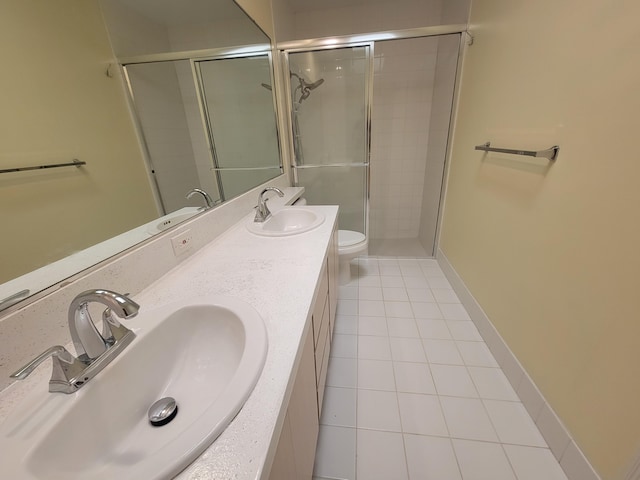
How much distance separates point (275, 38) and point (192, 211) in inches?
69.5

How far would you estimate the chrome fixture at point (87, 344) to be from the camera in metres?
0.47

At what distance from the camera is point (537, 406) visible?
1.15 meters

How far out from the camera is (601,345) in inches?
33.9

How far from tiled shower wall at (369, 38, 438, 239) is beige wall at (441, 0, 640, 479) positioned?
1.02 metres

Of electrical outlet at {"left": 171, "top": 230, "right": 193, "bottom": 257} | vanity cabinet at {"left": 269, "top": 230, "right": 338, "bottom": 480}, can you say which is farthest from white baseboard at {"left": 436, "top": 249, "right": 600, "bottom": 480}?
electrical outlet at {"left": 171, "top": 230, "right": 193, "bottom": 257}

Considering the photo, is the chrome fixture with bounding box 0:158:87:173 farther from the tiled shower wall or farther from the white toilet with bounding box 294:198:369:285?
the tiled shower wall

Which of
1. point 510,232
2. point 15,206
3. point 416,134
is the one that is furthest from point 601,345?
point 416,134

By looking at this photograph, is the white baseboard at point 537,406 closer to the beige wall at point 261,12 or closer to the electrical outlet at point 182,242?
the electrical outlet at point 182,242

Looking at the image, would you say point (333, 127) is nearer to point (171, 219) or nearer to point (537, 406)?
point (171, 219)

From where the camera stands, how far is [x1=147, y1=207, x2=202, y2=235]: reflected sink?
0.90 metres

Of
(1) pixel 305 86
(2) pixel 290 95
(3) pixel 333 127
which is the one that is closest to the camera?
(2) pixel 290 95

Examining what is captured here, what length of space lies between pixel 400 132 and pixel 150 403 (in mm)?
2958

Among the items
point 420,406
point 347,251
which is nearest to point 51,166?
point 420,406

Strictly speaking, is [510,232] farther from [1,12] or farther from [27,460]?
[1,12]
